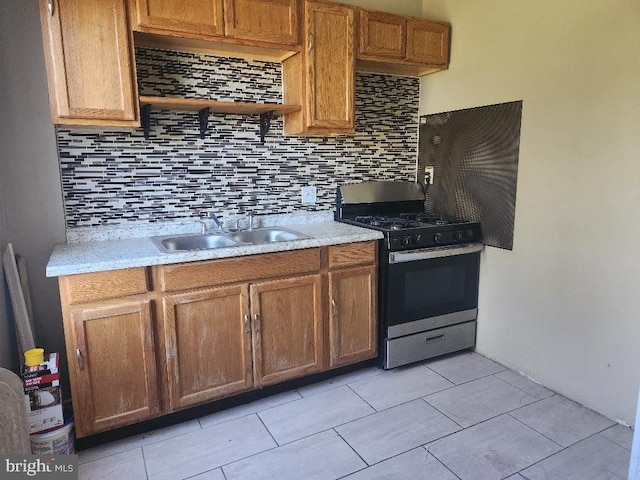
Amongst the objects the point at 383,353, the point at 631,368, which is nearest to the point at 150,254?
the point at 383,353

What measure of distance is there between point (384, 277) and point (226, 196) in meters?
1.08

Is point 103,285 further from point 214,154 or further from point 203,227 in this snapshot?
point 214,154

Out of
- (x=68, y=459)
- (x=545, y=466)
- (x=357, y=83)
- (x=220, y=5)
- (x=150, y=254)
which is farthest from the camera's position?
(x=357, y=83)

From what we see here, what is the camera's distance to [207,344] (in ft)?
6.91

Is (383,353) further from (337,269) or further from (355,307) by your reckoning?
(337,269)

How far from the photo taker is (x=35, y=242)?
215 centimetres

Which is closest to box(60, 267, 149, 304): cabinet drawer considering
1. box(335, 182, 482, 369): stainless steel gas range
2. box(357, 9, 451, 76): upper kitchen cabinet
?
box(335, 182, 482, 369): stainless steel gas range

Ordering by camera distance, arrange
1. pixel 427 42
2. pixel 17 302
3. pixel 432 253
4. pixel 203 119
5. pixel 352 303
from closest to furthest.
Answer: pixel 17 302 < pixel 203 119 < pixel 352 303 < pixel 432 253 < pixel 427 42

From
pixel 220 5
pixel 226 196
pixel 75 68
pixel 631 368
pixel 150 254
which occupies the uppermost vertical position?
pixel 220 5

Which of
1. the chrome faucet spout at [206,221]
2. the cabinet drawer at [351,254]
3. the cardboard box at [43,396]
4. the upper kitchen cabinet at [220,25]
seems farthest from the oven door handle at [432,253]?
the cardboard box at [43,396]

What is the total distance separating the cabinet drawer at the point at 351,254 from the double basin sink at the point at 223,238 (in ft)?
0.61

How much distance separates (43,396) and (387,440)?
1.53 m

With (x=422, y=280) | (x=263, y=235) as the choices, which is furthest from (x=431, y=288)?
(x=263, y=235)

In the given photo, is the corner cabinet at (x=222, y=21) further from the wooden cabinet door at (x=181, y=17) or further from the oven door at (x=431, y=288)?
the oven door at (x=431, y=288)
